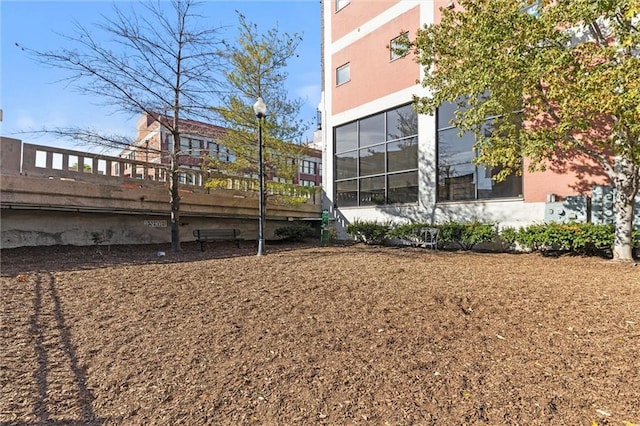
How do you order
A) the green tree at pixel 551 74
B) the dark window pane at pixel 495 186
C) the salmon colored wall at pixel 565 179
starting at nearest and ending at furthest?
the green tree at pixel 551 74, the salmon colored wall at pixel 565 179, the dark window pane at pixel 495 186

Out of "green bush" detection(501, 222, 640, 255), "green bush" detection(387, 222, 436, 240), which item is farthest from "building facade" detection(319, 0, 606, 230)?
"green bush" detection(501, 222, 640, 255)

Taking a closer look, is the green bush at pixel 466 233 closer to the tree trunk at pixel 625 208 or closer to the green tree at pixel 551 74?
the green tree at pixel 551 74

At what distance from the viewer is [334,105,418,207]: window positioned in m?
12.0

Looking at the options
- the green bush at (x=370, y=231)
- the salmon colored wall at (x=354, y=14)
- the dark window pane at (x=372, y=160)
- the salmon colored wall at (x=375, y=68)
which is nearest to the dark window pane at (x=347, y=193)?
the dark window pane at (x=372, y=160)

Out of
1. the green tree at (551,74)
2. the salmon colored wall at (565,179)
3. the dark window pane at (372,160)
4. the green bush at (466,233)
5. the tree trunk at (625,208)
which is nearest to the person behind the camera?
the green tree at (551,74)

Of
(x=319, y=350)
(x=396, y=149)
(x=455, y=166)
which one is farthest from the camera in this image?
(x=396, y=149)

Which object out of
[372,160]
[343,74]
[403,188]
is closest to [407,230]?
[403,188]

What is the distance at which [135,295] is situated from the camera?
453cm

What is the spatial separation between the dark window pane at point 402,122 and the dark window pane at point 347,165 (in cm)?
186

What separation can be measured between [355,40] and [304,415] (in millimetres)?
14394

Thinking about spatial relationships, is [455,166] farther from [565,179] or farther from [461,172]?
[565,179]

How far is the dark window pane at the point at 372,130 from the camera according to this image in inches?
511

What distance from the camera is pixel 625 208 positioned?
6.86 meters

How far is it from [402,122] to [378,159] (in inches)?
63.7
